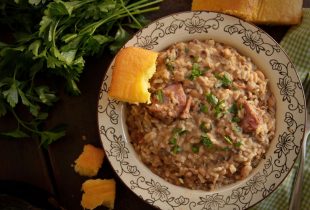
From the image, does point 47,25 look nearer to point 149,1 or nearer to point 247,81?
point 149,1

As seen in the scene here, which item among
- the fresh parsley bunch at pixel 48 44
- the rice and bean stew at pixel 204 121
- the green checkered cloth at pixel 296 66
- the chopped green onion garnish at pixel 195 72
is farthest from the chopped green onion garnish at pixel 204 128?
the fresh parsley bunch at pixel 48 44

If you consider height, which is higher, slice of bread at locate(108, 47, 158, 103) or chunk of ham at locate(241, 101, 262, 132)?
slice of bread at locate(108, 47, 158, 103)

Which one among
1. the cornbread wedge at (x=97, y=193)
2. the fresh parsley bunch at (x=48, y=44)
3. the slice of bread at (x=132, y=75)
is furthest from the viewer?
the cornbread wedge at (x=97, y=193)

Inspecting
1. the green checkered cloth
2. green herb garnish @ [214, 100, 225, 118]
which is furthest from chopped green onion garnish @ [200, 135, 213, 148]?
the green checkered cloth

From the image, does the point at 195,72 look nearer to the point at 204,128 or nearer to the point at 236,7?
the point at 204,128

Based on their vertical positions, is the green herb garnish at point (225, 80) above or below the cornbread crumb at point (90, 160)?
above

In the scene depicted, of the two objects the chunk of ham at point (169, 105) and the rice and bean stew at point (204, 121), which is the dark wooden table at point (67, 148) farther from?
the chunk of ham at point (169, 105)

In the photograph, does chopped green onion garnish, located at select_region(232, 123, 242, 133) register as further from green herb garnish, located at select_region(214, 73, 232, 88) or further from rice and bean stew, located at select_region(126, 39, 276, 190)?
green herb garnish, located at select_region(214, 73, 232, 88)

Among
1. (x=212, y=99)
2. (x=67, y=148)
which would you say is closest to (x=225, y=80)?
(x=212, y=99)
